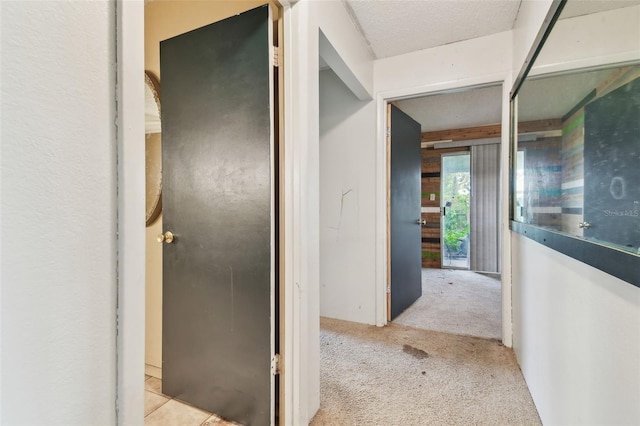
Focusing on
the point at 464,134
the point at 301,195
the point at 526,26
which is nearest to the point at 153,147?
the point at 301,195

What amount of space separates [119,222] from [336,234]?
2242 mm

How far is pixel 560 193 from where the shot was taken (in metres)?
1.18

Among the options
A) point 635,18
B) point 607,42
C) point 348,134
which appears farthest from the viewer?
point 348,134

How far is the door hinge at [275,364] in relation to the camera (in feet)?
4.31

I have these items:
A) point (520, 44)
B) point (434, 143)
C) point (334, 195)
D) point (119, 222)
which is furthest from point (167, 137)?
point (434, 143)

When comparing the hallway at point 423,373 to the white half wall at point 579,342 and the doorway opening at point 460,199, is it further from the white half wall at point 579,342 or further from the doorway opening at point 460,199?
the doorway opening at point 460,199

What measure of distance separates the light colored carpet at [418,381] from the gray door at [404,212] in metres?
0.52

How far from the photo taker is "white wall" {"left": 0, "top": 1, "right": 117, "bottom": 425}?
0.42 metres

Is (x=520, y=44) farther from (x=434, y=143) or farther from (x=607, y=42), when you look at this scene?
(x=434, y=143)

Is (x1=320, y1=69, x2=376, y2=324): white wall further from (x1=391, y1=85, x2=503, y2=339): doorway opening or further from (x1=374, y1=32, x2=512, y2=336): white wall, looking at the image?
(x1=391, y1=85, x2=503, y2=339): doorway opening

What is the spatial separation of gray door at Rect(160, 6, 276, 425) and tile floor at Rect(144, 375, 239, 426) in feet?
0.12

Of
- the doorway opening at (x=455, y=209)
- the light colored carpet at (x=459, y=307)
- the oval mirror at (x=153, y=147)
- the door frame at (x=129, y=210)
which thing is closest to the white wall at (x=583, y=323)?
the light colored carpet at (x=459, y=307)

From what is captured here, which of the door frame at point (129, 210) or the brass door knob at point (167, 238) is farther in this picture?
the brass door knob at point (167, 238)

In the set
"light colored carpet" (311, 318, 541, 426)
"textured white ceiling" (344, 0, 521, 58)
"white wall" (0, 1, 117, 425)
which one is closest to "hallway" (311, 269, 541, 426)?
"light colored carpet" (311, 318, 541, 426)
